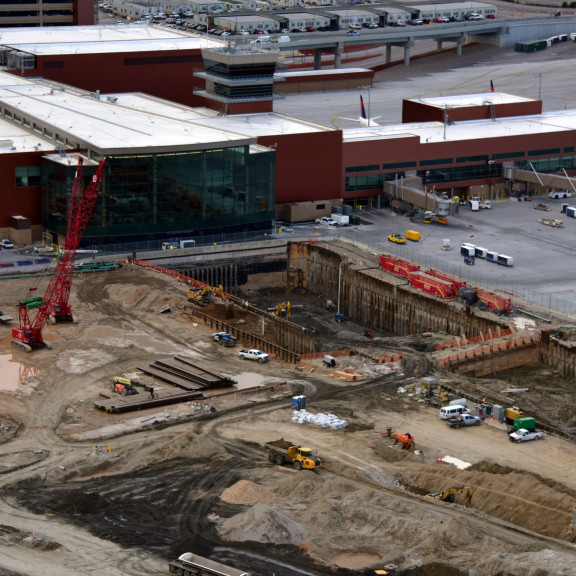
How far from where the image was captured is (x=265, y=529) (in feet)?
289

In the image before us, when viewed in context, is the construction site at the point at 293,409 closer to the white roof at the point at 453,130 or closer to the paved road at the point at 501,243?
the paved road at the point at 501,243

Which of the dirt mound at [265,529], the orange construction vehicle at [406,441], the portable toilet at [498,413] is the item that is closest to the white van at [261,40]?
the portable toilet at [498,413]

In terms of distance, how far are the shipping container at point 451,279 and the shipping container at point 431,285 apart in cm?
52

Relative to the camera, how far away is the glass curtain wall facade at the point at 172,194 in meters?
154

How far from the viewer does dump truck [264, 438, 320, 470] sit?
3895 inches

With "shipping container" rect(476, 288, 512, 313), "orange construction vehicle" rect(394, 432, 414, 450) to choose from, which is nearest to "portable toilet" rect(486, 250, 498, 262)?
"shipping container" rect(476, 288, 512, 313)

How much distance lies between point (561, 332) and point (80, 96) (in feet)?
266

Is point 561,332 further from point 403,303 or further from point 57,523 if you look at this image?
point 57,523

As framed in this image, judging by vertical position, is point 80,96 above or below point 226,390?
above

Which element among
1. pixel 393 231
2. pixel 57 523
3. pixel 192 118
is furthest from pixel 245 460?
pixel 192 118

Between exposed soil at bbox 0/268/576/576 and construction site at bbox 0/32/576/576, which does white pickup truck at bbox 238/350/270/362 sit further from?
exposed soil at bbox 0/268/576/576

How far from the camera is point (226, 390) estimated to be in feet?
387

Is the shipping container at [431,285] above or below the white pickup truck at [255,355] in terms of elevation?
above

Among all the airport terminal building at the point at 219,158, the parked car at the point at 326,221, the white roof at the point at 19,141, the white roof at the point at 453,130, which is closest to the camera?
the airport terminal building at the point at 219,158
